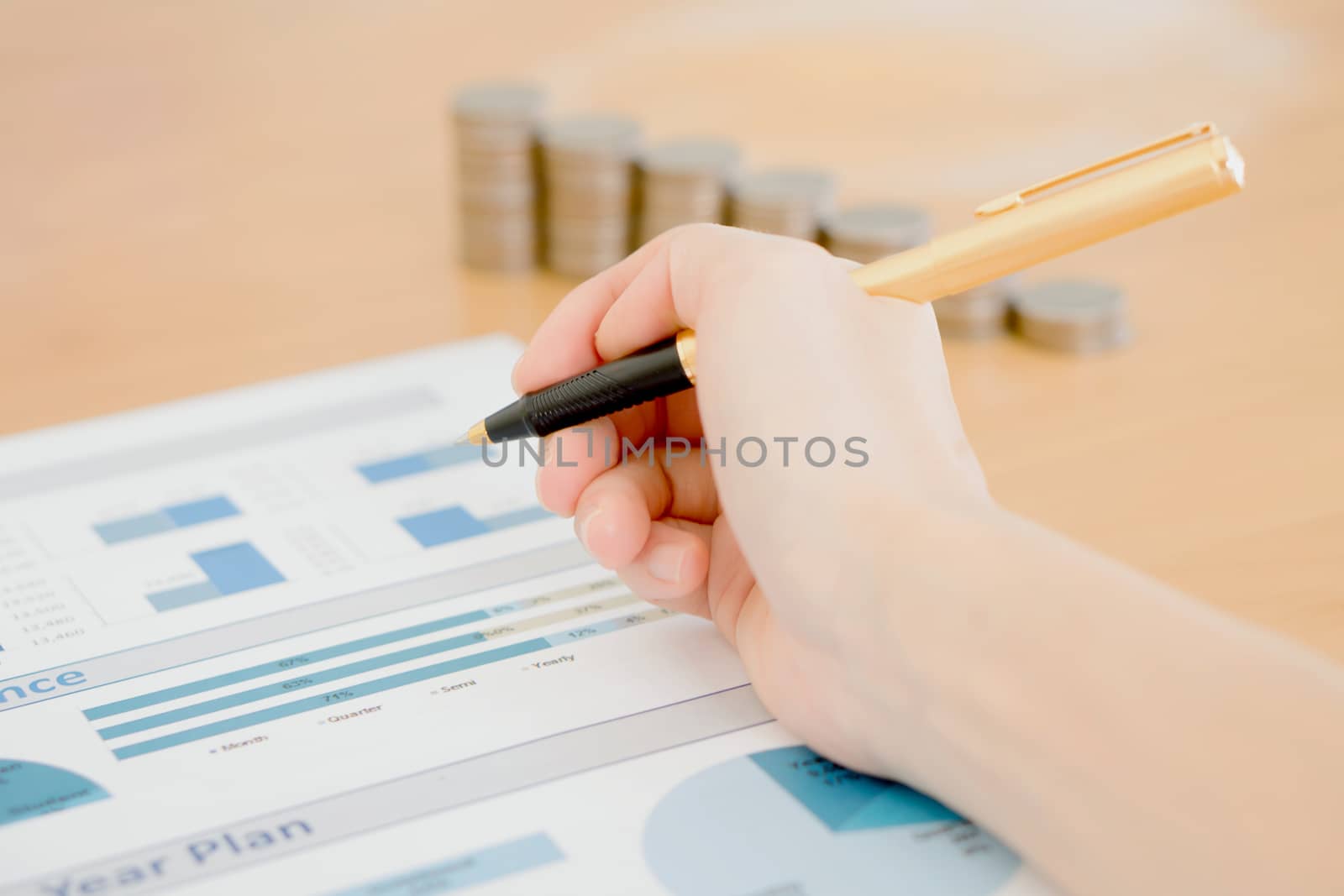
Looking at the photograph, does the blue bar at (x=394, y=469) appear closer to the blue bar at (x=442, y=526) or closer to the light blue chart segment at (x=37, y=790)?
the blue bar at (x=442, y=526)

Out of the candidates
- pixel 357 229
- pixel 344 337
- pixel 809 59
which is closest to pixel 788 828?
pixel 344 337

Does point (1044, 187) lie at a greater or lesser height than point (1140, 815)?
greater

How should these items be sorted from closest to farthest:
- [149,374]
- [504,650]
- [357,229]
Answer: [504,650] < [149,374] < [357,229]

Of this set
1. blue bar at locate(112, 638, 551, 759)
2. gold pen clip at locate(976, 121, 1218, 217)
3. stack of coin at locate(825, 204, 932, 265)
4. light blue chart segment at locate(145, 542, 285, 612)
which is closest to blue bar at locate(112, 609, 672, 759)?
blue bar at locate(112, 638, 551, 759)

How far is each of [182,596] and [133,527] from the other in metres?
0.08

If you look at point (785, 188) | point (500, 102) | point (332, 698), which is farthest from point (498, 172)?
point (332, 698)

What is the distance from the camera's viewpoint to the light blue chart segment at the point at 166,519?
0.69m

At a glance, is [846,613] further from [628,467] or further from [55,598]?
[55,598]

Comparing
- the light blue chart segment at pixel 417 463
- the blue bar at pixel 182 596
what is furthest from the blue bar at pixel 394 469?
the blue bar at pixel 182 596

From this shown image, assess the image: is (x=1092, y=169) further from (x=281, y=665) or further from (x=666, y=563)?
(x=281, y=665)

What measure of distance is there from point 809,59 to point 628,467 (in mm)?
793

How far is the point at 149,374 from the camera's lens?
0.88 m

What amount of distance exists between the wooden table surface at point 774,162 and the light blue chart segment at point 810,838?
233 millimetres

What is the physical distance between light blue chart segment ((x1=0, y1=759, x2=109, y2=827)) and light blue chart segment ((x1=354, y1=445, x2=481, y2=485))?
0.80 ft
